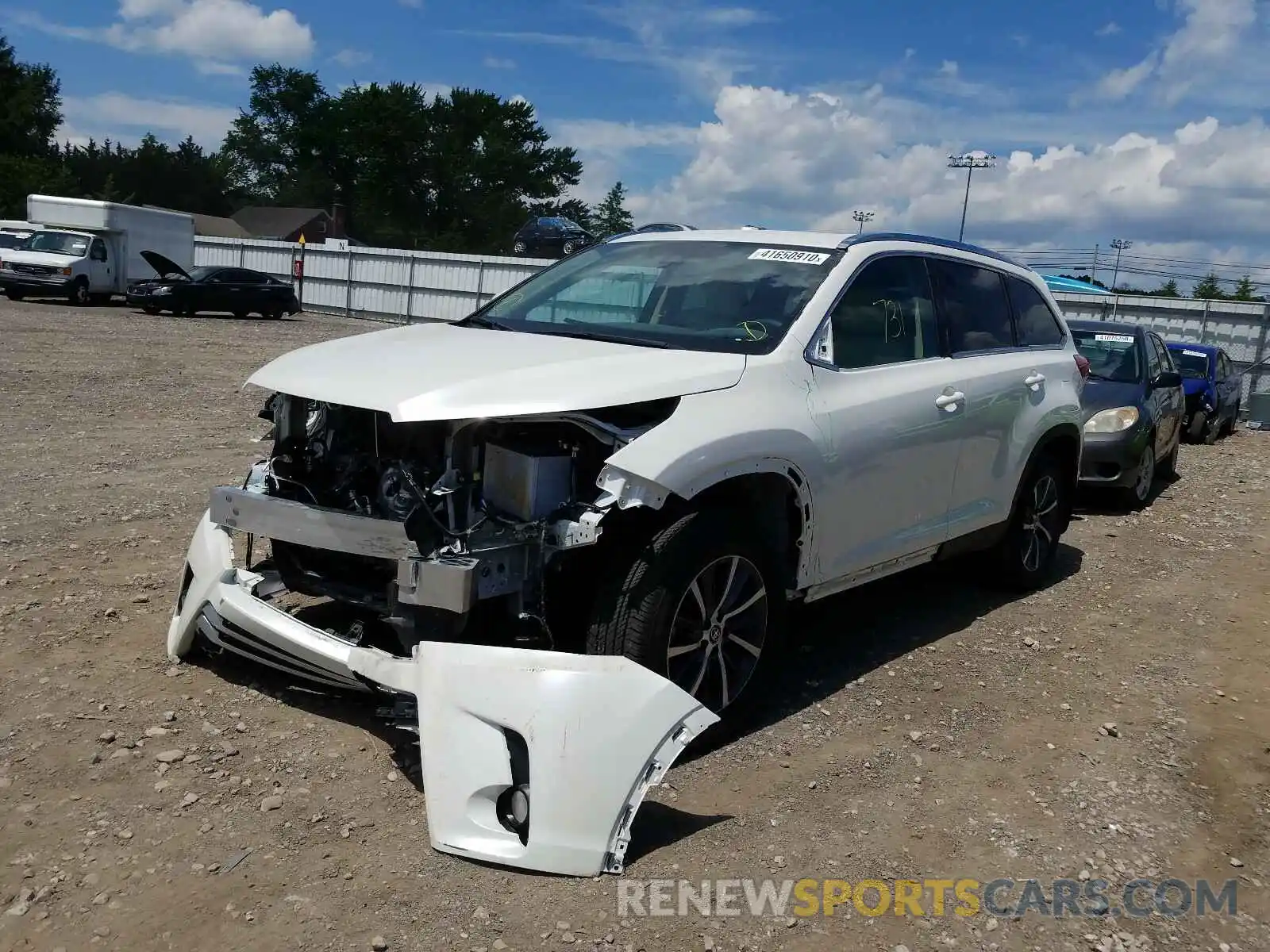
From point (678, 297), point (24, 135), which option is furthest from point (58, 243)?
point (24, 135)

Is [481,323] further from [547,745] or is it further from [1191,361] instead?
[1191,361]

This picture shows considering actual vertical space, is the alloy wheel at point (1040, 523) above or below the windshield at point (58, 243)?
below

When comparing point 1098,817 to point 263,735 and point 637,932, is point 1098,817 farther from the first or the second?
point 263,735

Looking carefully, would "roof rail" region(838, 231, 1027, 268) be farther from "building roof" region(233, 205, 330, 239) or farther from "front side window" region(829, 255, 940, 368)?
"building roof" region(233, 205, 330, 239)

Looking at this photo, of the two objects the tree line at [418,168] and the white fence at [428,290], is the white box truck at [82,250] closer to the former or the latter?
the white fence at [428,290]

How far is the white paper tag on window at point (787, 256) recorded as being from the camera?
4.73m

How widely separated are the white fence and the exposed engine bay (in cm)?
1916

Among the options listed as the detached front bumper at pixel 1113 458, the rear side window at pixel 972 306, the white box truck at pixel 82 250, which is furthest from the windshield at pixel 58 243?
the rear side window at pixel 972 306

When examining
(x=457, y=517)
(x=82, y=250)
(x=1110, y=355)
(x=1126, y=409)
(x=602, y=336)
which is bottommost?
(x=457, y=517)

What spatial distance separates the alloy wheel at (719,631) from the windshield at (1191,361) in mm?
13354

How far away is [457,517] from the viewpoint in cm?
364

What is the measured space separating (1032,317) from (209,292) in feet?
78.2

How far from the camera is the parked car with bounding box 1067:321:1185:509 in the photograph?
30.7ft

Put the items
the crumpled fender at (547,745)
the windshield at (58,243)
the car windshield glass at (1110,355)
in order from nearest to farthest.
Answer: the crumpled fender at (547,745)
the car windshield glass at (1110,355)
the windshield at (58,243)
